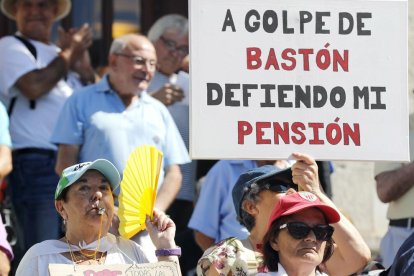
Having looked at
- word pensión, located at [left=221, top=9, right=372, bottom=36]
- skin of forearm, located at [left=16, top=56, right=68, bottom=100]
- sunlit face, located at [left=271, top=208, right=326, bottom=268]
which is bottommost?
sunlit face, located at [left=271, top=208, right=326, bottom=268]

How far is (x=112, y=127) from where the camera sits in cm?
808

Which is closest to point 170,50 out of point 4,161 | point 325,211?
point 4,161

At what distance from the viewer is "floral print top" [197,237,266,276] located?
604cm

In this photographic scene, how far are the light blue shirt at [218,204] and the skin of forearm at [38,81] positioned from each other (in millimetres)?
1384

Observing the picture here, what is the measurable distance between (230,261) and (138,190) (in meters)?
0.54

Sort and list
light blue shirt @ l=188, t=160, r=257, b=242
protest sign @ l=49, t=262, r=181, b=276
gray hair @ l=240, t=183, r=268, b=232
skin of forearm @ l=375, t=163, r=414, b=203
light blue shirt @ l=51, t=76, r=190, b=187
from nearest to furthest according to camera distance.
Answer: protest sign @ l=49, t=262, r=181, b=276, gray hair @ l=240, t=183, r=268, b=232, light blue shirt @ l=188, t=160, r=257, b=242, light blue shirt @ l=51, t=76, r=190, b=187, skin of forearm @ l=375, t=163, r=414, b=203

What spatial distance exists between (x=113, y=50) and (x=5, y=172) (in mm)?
1184

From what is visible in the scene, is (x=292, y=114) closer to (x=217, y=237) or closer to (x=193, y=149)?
(x=193, y=149)

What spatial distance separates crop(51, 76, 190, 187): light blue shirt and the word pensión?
6.52 feet

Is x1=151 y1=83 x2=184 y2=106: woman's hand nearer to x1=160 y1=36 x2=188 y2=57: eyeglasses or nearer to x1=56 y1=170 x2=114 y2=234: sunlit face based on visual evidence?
x1=160 y1=36 x2=188 y2=57: eyeglasses

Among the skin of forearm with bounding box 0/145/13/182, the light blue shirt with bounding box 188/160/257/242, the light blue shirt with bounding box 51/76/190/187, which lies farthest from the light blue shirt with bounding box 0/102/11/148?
the light blue shirt with bounding box 188/160/257/242

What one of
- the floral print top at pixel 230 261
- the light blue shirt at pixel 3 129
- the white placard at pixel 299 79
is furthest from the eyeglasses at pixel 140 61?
the floral print top at pixel 230 261

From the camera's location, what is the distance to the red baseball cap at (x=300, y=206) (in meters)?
5.59

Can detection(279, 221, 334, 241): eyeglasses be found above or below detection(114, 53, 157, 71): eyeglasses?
below
